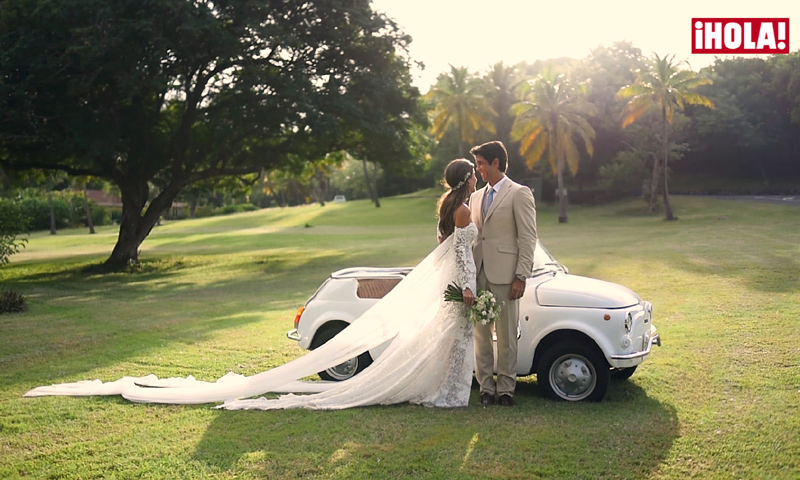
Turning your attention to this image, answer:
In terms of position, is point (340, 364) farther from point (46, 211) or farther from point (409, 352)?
point (46, 211)

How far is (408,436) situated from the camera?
21.1 ft

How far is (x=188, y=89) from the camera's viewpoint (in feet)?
94.6

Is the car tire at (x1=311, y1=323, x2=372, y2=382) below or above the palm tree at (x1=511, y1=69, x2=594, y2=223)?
below

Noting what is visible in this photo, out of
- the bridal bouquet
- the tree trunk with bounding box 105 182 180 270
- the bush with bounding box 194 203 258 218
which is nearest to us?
the bridal bouquet

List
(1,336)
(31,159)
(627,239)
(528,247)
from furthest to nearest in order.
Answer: (627,239) < (31,159) < (1,336) < (528,247)

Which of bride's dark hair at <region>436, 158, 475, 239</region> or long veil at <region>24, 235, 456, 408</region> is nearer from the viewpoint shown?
bride's dark hair at <region>436, 158, 475, 239</region>

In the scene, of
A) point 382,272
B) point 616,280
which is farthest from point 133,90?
point 382,272

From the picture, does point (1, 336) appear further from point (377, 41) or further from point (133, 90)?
point (377, 41)

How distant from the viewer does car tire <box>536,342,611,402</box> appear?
739 cm

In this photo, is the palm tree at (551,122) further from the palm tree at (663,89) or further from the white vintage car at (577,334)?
the white vintage car at (577,334)

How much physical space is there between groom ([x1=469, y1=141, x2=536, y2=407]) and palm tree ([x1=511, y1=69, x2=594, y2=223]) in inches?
1853

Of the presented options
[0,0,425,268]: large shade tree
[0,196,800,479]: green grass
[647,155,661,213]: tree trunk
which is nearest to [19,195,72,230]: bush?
[0,0,425,268]: large shade tree

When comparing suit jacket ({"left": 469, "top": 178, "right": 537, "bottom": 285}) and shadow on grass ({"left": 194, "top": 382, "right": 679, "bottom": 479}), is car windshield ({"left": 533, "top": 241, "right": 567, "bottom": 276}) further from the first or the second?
shadow on grass ({"left": 194, "top": 382, "right": 679, "bottom": 479})

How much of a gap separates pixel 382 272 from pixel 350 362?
111 centimetres
